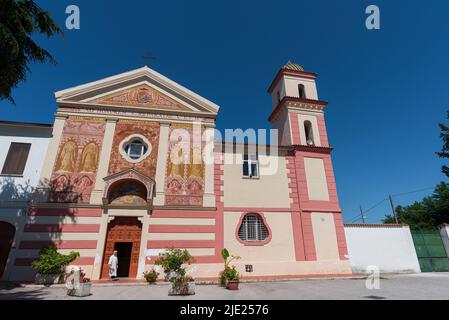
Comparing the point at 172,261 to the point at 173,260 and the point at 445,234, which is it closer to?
the point at 173,260

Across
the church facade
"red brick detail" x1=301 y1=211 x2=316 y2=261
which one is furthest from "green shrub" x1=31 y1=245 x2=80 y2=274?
"red brick detail" x1=301 y1=211 x2=316 y2=261

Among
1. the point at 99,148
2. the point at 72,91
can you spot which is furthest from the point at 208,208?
the point at 72,91

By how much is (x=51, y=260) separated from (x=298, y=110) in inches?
732

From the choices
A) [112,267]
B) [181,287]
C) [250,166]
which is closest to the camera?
[181,287]

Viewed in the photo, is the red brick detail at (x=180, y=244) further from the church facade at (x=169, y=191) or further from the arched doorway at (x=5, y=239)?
the arched doorway at (x=5, y=239)

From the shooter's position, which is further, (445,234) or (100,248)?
(445,234)

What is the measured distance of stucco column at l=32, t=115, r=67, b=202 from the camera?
13.7 metres

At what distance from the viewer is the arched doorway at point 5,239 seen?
42.4ft

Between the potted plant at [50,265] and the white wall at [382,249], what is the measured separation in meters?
16.9

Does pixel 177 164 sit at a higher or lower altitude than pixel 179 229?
higher

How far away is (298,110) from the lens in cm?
1953

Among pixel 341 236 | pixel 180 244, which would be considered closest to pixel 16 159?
pixel 180 244

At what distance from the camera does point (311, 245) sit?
50.2ft

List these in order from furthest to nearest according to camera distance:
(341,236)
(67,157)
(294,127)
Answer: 1. (294,127)
2. (341,236)
3. (67,157)
